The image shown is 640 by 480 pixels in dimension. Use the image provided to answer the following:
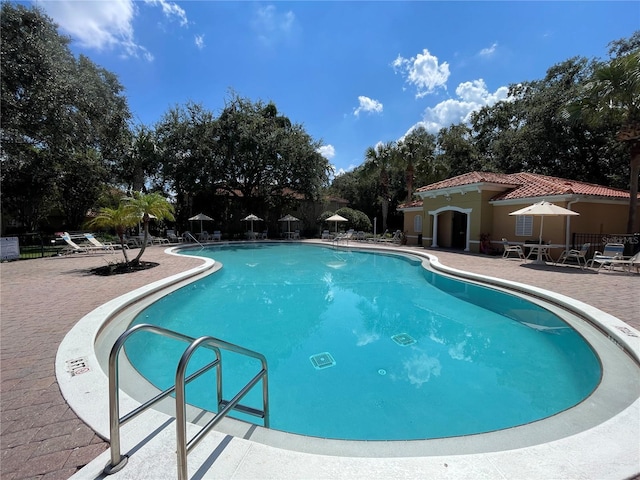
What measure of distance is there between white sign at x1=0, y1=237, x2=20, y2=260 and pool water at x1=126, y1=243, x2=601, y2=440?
10823 mm

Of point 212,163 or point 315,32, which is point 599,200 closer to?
point 315,32

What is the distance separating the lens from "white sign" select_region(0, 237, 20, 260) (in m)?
13.0

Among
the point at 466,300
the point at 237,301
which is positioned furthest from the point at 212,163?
the point at 466,300

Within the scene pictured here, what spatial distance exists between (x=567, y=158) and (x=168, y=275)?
28176mm

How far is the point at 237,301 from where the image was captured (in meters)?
8.22

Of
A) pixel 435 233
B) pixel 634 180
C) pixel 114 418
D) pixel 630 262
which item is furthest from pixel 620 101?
pixel 114 418

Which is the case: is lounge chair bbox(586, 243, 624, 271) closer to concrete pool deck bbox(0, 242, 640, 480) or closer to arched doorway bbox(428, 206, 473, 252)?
concrete pool deck bbox(0, 242, 640, 480)

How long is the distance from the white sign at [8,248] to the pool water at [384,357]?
10823 mm

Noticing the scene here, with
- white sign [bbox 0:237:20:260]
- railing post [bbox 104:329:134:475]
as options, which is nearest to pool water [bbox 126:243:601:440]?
railing post [bbox 104:329:134:475]

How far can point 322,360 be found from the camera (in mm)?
4930

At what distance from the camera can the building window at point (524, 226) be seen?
47.7 ft

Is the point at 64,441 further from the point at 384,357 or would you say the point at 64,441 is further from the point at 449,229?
the point at 449,229

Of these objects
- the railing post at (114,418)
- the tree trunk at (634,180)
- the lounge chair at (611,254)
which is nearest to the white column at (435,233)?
the tree trunk at (634,180)

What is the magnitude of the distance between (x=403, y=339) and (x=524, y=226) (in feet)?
42.2
